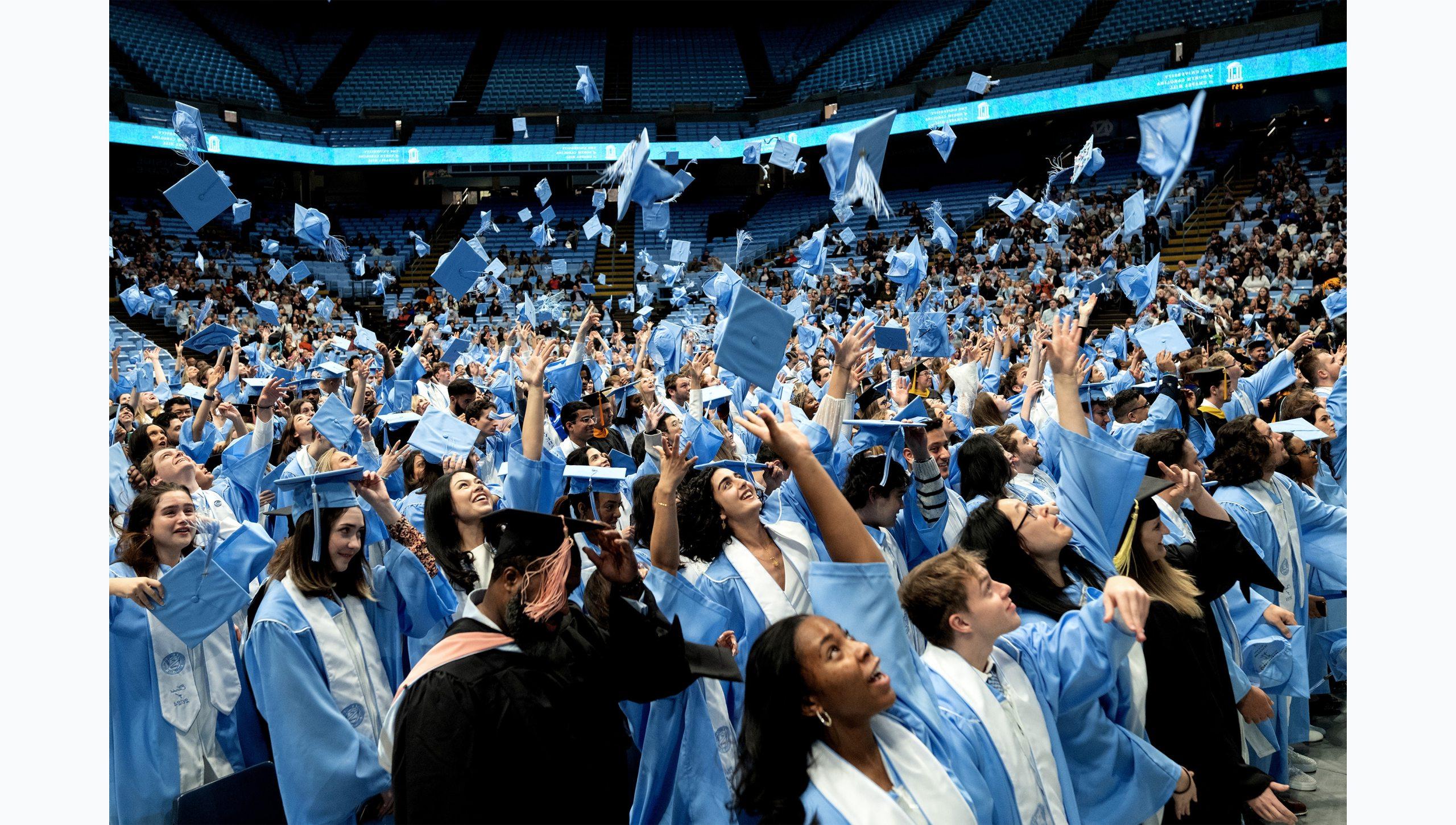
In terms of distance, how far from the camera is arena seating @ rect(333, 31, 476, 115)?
33.0 m

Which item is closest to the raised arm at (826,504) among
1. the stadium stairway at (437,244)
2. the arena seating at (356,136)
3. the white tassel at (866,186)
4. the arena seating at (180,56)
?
the white tassel at (866,186)

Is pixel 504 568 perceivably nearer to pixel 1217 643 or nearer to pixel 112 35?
pixel 1217 643

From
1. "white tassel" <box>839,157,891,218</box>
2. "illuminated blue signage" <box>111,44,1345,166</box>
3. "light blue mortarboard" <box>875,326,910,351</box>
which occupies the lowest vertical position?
"light blue mortarboard" <box>875,326,910,351</box>

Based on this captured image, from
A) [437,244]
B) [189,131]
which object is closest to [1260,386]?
[189,131]

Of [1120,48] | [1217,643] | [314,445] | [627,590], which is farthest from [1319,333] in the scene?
[1120,48]

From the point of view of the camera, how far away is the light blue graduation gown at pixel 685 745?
3.02 metres

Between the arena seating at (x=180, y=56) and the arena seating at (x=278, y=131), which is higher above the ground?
the arena seating at (x=180, y=56)

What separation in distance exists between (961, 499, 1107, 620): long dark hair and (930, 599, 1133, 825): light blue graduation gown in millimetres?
140

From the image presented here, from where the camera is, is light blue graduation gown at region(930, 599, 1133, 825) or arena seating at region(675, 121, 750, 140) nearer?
light blue graduation gown at region(930, 599, 1133, 825)

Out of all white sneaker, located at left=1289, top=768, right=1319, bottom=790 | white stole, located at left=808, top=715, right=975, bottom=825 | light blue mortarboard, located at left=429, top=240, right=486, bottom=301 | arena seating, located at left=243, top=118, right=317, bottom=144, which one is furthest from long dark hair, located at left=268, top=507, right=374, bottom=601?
arena seating, located at left=243, top=118, right=317, bottom=144

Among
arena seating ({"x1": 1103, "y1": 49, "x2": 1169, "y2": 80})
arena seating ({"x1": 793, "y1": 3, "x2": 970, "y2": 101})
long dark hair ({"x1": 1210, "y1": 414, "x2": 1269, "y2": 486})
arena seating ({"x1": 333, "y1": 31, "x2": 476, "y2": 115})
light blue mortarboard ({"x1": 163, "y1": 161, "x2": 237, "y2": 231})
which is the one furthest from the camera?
arena seating ({"x1": 333, "y1": 31, "x2": 476, "y2": 115})

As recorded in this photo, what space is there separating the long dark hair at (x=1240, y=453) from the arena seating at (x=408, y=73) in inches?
1224

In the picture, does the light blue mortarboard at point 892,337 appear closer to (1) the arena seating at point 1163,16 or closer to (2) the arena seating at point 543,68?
(1) the arena seating at point 1163,16

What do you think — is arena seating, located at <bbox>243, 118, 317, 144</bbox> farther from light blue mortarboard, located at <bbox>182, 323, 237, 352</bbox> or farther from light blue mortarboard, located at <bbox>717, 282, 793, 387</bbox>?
light blue mortarboard, located at <bbox>717, 282, 793, 387</bbox>
